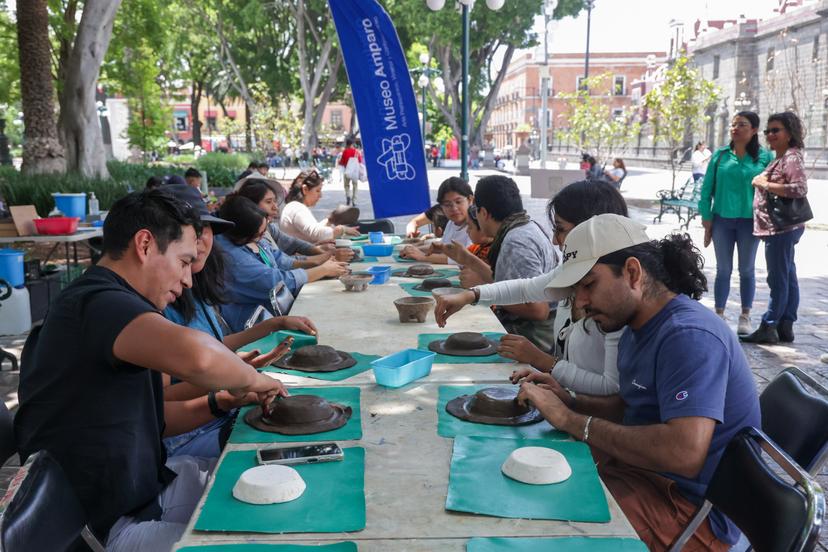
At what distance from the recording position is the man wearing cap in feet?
6.51

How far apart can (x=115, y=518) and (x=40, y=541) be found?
38 centimetres

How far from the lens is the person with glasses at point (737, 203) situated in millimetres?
6293

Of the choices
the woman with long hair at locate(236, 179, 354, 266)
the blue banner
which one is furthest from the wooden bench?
the woman with long hair at locate(236, 179, 354, 266)

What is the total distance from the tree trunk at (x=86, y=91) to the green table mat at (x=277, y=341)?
32.5ft

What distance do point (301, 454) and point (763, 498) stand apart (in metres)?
1.19

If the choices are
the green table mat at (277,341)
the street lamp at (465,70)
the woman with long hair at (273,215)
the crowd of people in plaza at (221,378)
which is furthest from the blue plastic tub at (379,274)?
the street lamp at (465,70)

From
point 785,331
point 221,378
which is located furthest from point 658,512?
point 785,331

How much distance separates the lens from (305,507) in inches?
67.1

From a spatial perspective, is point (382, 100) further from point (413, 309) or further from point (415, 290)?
point (413, 309)

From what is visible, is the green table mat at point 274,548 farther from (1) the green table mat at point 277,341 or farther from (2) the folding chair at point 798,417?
(1) the green table mat at point 277,341

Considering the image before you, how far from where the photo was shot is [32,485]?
167 cm

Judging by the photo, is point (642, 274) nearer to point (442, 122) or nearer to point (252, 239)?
point (252, 239)

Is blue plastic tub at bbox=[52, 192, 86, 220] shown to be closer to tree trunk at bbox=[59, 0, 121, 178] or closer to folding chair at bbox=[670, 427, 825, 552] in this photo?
tree trunk at bbox=[59, 0, 121, 178]

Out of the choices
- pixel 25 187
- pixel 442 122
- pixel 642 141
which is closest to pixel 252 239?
pixel 25 187
